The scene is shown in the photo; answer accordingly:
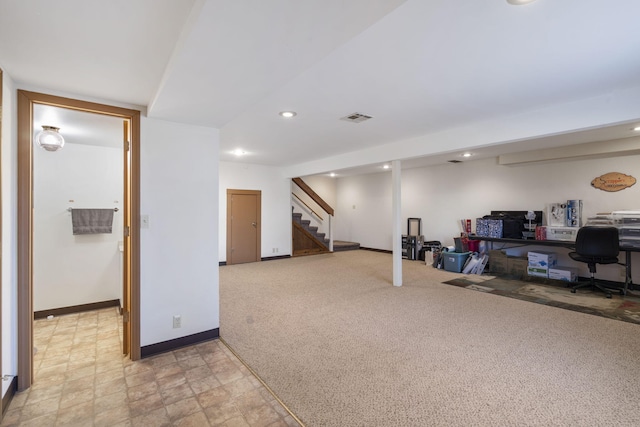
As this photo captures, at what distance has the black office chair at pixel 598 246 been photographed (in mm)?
4387

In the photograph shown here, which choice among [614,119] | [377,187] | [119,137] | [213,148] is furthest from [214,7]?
[377,187]

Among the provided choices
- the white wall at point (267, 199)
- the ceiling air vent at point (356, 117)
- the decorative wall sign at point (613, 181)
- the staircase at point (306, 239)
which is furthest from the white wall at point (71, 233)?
the decorative wall sign at point (613, 181)

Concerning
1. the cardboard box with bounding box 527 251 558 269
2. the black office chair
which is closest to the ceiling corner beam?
the black office chair

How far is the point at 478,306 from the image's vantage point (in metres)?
4.07

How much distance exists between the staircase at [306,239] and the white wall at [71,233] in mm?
4845

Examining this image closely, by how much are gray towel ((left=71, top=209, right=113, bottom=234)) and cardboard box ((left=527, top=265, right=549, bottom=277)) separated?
7.04m

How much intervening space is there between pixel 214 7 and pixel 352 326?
3.14 metres

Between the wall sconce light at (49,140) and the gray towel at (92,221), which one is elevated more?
the wall sconce light at (49,140)

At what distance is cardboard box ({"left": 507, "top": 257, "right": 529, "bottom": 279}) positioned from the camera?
223 inches

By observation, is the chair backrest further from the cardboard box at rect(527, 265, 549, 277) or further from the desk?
the cardboard box at rect(527, 265, 549, 277)

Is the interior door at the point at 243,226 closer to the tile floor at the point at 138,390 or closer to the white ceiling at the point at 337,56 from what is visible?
the white ceiling at the point at 337,56

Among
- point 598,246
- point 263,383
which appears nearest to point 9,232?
point 263,383

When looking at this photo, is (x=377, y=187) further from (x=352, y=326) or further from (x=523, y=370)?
(x=523, y=370)

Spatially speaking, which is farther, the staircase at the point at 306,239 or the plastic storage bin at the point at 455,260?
the staircase at the point at 306,239
